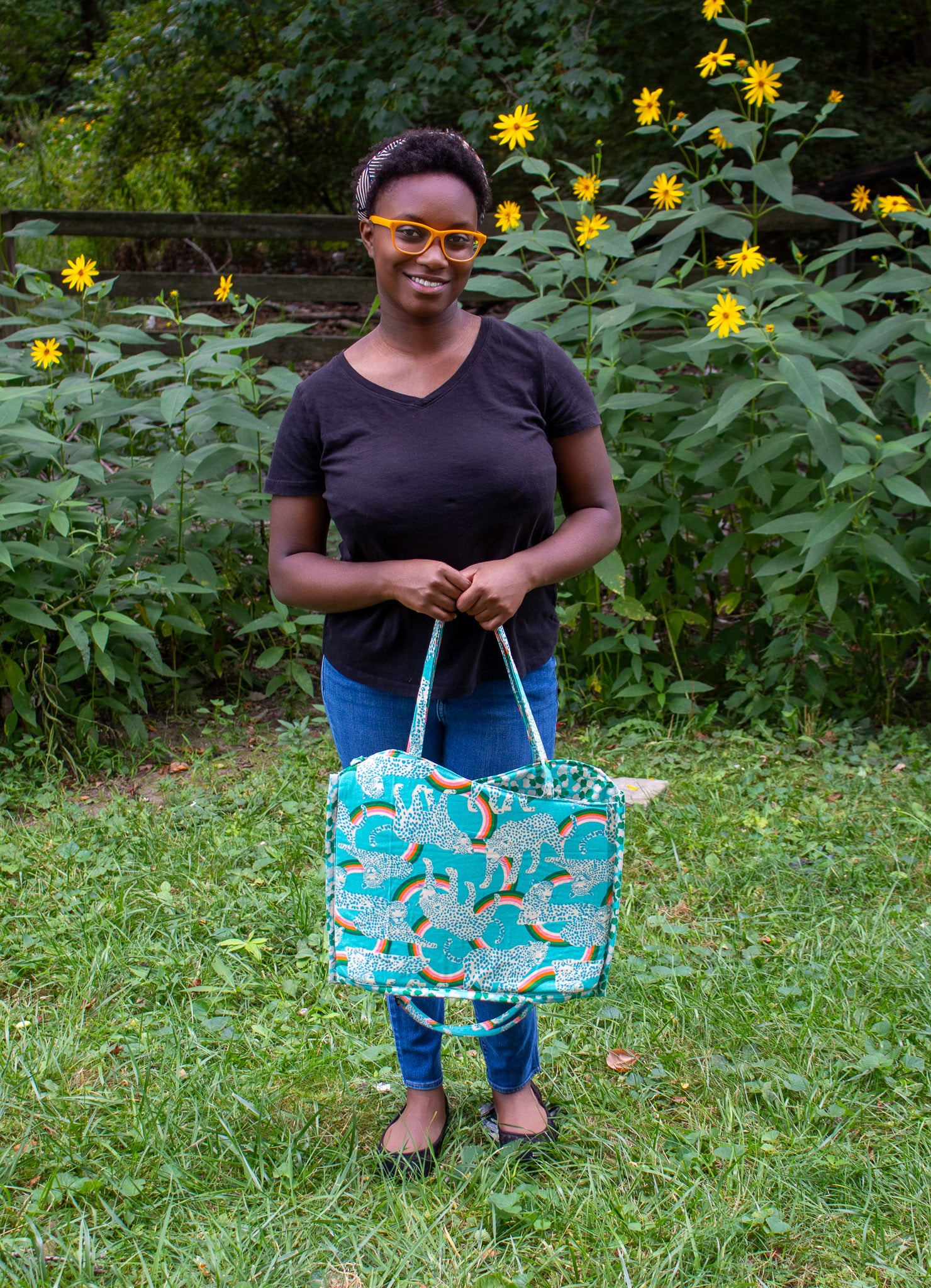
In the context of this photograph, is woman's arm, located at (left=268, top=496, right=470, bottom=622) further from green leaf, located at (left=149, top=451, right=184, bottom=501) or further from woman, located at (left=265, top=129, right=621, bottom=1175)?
green leaf, located at (left=149, top=451, right=184, bottom=501)

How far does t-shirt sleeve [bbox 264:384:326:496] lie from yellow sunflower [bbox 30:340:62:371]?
6.92 ft

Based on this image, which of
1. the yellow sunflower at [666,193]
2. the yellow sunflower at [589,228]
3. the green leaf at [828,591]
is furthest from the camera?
the yellow sunflower at [666,193]

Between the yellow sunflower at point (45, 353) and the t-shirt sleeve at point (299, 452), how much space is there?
6.92 ft

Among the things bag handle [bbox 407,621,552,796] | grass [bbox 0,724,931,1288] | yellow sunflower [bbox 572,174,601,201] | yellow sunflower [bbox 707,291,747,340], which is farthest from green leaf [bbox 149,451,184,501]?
bag handle [bbox 407,621,552,796]

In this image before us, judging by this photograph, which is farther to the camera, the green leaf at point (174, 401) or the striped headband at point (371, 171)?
the green leaf at point (174, 401)

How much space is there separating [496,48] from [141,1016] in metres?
6.09

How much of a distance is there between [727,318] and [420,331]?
1951 mm

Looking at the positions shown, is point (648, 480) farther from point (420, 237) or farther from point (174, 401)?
point (420, 237)

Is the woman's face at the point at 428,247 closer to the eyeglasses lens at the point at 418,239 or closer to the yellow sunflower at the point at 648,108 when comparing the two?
the eyeglasses lens at the point at 418,239

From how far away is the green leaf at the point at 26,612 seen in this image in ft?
11.4

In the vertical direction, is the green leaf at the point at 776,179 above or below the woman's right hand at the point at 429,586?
above

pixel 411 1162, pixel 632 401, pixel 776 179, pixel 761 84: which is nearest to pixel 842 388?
pixel 632 401

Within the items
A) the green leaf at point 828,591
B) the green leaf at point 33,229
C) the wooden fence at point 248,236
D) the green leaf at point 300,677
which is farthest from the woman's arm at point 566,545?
the wooden fence at point 248,236

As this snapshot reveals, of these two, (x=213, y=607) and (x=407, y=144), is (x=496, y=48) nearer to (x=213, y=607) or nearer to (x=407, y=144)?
(x=213, y=607)
